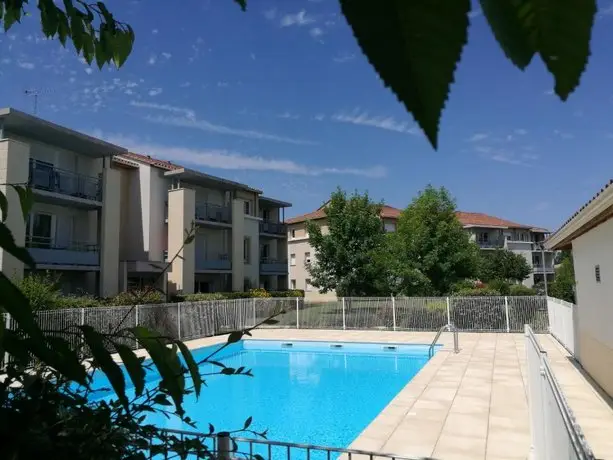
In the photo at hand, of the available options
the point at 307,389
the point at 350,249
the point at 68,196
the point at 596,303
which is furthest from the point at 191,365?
the point at 350,249

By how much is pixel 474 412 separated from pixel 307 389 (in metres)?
5.81

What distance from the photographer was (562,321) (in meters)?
15.7

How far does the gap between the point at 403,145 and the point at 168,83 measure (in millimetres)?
1126

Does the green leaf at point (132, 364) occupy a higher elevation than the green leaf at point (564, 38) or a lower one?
lower

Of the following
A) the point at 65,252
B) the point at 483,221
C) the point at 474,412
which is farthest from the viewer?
the point at 483,221

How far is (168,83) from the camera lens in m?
1.83

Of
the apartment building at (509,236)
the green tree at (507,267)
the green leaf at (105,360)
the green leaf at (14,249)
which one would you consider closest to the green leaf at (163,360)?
the green leaf at (105,360)

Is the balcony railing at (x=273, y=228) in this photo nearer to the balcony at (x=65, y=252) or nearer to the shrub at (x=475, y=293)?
the balcony at (x=65, y=252)

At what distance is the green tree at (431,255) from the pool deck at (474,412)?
1017cm

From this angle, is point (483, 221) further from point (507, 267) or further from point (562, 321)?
point (562, 321)

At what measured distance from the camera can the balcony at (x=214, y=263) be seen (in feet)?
92.6

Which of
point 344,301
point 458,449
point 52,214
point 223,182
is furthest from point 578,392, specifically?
point 223,182

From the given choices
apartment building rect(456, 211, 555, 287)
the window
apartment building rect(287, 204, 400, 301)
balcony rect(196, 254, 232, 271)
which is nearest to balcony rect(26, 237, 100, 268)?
balcony rect(196, 254, 232, 271)

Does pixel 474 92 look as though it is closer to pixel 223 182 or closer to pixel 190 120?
pixel 190 120
